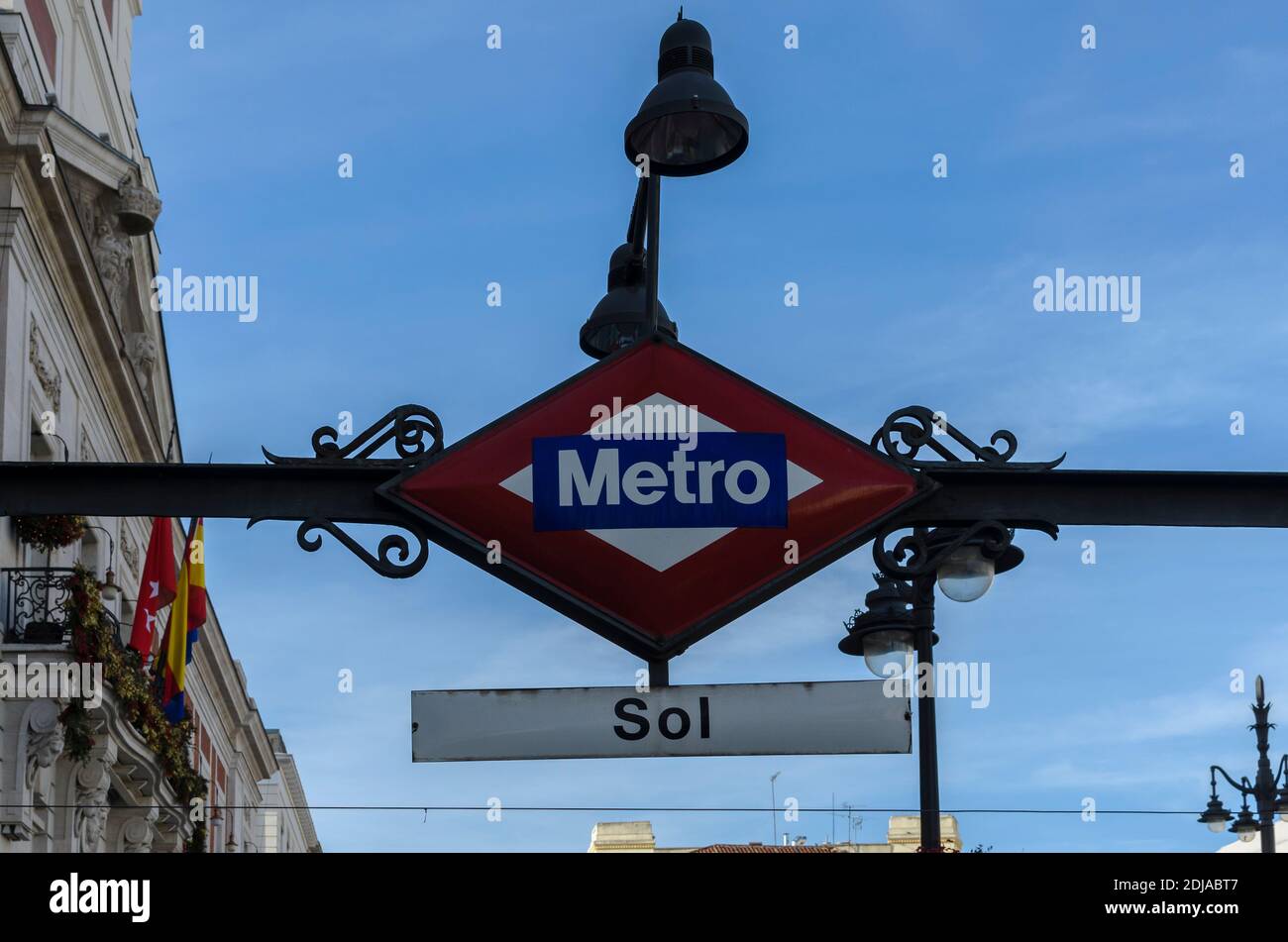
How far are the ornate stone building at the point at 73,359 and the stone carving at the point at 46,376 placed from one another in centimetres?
3

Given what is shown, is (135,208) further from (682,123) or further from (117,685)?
(682,123)

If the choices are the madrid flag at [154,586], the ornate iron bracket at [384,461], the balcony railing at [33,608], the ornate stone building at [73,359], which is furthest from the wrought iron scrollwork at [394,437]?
the madrid flag at [154,586]

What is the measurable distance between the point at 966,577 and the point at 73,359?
15555 millimetres

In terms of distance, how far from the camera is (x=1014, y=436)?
5.96 m

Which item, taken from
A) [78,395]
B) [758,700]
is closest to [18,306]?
[78,395]

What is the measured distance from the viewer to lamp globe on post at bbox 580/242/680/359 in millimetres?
8695

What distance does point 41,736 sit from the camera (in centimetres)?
2006

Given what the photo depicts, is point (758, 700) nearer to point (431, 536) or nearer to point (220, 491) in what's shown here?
point (431, 536)

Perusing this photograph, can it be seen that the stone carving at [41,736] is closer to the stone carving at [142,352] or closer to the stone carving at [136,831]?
the stone carving at [136,831]

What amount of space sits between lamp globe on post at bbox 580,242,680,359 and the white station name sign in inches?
128

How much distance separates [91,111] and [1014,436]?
23409mm

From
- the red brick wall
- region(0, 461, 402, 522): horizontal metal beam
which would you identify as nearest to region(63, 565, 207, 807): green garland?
the red brick wall
